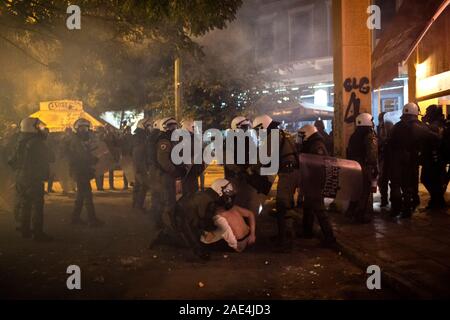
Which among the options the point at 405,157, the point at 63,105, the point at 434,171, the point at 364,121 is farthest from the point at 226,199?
the point at 63,105

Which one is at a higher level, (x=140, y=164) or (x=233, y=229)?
(x=140, y=164)

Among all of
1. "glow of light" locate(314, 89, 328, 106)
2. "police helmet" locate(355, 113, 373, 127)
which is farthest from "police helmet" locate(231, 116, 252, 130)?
"glow of light" locate(314, 89, 328, 106)

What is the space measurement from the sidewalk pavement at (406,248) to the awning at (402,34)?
4.39 m

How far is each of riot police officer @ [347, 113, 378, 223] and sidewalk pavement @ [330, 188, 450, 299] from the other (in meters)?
0.26

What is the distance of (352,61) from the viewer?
798 centimetres

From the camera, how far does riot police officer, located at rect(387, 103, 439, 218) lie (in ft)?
24.0

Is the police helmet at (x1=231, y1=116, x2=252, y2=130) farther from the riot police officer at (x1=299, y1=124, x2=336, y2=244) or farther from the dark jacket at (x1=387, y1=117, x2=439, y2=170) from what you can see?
the dark jacket at (x1=387, y1=117, x2=439, y2=170)

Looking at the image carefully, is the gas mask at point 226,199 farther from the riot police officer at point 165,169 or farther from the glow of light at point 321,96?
the glow of light at point 321,96

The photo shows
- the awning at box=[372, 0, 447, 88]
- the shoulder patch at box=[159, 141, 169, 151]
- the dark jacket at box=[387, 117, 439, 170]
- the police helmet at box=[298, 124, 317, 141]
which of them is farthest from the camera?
the awning at box=[372, 0, 447, 88]

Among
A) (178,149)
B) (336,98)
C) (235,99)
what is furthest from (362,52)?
(235,99)

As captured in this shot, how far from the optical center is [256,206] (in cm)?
657

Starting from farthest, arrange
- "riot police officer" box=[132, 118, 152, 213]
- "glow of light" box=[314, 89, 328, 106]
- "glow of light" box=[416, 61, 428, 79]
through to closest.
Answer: "glow of light" box=[314, 89, 328, 106]
"glow of light" box=[416, 61, 428, 79]
"riot police officer" box=[132, 118, 152, 213]

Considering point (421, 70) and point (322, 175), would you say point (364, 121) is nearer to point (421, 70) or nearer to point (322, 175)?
point (322, 175)

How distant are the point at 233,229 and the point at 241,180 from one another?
0.84m
